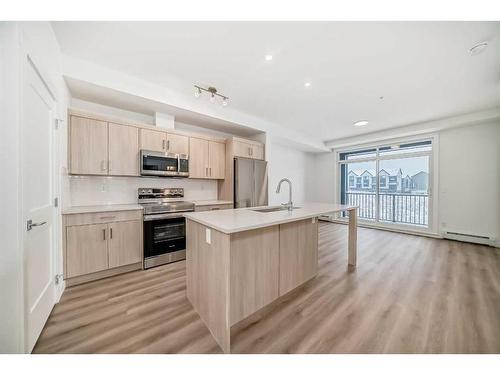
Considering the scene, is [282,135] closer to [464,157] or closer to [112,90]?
[112,90]

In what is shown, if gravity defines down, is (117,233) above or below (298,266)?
above

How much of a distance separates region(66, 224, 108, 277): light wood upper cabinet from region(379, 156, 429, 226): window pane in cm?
A: 634

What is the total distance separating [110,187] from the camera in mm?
3033

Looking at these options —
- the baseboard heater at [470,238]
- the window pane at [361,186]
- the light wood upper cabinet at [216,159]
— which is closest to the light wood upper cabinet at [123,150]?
the light wood upper cabinet at [216,159]

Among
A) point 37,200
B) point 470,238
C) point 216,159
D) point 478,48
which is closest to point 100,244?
point 37,200

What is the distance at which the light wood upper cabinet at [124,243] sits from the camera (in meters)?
2.51

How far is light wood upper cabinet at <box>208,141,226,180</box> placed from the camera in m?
3.85

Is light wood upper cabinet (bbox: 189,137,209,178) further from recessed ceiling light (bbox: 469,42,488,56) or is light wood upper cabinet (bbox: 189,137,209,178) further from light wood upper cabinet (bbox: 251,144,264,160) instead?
recessed ceiling light (bbox: 469,42,488,56)

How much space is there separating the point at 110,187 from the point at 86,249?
41.3 inches

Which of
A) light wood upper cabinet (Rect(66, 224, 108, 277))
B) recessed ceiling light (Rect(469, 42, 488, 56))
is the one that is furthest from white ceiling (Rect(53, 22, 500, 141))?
light wood upper cabinet (Rect(66, 224, 108, 277))

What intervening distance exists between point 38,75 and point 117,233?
1.81 m

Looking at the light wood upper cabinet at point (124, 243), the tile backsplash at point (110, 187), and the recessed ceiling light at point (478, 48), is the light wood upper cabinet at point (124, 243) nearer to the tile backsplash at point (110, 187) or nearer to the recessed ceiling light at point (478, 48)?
the tile backsplash at point (110, 187)

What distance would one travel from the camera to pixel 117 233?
2549mm
